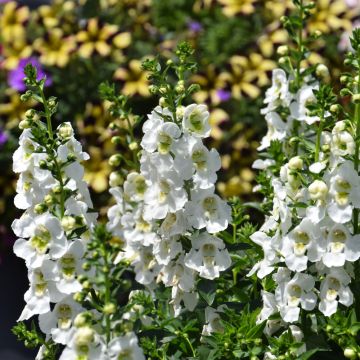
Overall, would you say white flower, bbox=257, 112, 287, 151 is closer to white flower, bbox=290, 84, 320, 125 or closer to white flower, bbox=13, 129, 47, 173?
white flower, bbox=290, 84, 320, 125

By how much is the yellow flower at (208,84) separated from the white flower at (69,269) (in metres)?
2.25

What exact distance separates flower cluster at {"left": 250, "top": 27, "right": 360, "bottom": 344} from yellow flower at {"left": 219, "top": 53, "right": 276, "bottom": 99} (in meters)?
2.00

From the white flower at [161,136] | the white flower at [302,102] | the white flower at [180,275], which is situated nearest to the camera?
the white flower at [161,136]

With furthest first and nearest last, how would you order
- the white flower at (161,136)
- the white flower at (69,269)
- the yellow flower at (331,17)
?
the yellow flower at (331,17)
the white flower at (161,136)
the white flower at (69,269)

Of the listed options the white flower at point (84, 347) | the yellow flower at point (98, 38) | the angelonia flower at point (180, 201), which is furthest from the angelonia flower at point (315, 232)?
the yellow flower at point (98, 38)

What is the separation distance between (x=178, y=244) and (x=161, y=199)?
0.42 ft

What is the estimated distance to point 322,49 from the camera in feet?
13.6

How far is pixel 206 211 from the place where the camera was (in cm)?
194

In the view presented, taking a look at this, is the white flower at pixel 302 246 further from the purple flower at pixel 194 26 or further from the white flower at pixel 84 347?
the purple flower at pixel 194 26

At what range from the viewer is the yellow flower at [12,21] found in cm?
432

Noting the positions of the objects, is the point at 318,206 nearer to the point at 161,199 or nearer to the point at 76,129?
Answer: the point at 161,199

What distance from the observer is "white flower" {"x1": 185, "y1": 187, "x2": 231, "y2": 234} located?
194 cm

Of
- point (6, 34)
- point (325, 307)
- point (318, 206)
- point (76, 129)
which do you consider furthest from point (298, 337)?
point (6, 34)

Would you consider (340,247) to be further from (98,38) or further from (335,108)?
(98,38)
